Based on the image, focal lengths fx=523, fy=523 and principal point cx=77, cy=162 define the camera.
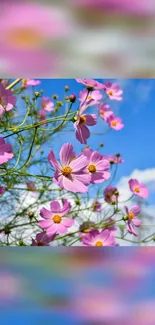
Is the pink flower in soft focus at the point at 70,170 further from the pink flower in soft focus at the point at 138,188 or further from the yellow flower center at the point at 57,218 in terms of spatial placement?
the pink flower in soft focus at the point at 138,188

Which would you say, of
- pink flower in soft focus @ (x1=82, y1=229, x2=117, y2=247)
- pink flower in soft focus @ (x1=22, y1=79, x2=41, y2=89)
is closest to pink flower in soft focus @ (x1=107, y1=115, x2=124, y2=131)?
pink flower in soft focus @ (x1=22, y1=79, x2=41, y2=89)

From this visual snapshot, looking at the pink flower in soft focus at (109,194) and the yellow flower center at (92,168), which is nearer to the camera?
the yellow flower center at (92,168)

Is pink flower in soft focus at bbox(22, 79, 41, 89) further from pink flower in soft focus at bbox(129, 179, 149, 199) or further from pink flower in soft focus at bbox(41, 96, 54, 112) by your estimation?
pink flower in soft focus at bbox(129, 179, 149, 199)

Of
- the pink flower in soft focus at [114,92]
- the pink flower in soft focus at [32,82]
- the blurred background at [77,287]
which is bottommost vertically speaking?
the blurred background at [77,287]
